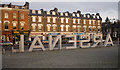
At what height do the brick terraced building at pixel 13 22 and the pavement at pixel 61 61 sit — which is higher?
the brick terraced building at pixel 13 22

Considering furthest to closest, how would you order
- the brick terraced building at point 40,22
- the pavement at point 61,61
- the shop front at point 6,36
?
Answer: the brick terraced building at point 40,22
the shop front at point 6,36
the pavement at point 61,61

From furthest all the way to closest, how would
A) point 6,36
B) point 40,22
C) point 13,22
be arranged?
point 40,22 < point 13,22 < point 6,36

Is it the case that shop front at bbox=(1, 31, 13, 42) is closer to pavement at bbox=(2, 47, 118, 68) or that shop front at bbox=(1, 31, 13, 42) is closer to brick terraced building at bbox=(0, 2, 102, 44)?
brick terraced building at bbox=(0, 2, 102, 44)

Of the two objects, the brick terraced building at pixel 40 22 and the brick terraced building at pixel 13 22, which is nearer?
the brick terraced building at pixel 13 22

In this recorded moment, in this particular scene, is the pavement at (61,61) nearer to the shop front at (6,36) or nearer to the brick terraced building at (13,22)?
the shop front at (6,36)

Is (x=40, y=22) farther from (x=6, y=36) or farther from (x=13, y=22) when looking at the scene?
(x=6, y=36)

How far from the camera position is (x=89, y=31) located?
2154 inches

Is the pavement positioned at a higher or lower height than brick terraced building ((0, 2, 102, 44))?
lower

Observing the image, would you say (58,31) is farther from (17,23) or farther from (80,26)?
(17,23)

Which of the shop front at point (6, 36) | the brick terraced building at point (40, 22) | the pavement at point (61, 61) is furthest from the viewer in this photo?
the brick terraced building at point (40, 22)

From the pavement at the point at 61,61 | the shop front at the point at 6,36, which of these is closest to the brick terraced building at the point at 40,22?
the shop front at the point at 6,36

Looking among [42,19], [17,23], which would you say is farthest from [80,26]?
[17,23]

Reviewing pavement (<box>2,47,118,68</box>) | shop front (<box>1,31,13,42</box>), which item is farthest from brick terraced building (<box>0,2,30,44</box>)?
pavement (<box>2,47,118,68</box>)

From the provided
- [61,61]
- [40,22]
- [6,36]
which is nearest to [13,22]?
[6,36]
